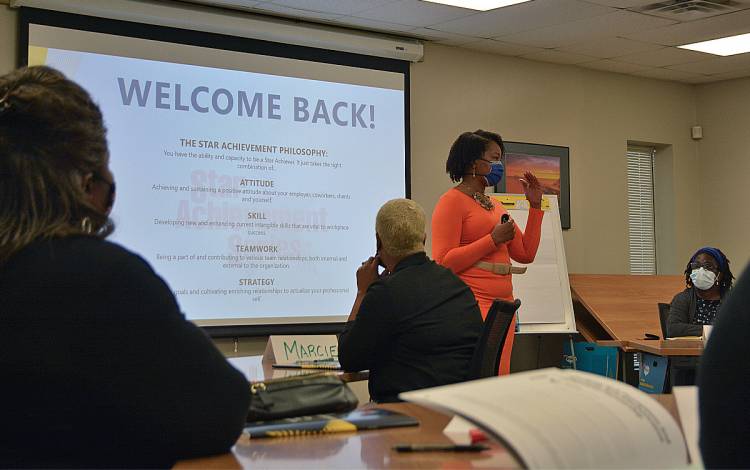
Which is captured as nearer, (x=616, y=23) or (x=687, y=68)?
(x=616, y=23)

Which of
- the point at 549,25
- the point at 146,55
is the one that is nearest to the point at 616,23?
the point at 549,25

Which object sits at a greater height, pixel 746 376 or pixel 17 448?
pixel 746 376

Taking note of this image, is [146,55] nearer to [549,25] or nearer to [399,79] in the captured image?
[399,79]

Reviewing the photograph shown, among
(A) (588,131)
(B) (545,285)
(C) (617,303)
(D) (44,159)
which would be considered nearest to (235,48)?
(B) (545,285)

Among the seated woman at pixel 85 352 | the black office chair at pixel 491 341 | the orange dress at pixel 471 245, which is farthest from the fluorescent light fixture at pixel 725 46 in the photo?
the seated woman at pixel 85 352

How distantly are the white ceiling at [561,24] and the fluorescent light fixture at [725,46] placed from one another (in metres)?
0.12

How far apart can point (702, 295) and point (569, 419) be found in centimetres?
487

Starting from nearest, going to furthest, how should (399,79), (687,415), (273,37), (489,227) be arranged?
(687,415) → (489,227) → (273,37) → (399,79)

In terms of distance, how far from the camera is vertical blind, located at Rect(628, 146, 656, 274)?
8.04m

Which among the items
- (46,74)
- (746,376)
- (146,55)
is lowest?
(746,376)

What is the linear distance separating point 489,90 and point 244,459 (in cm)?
604

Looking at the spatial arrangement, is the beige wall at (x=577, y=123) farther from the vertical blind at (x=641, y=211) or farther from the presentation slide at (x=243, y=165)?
the presentation slide at (x=243, y=165)

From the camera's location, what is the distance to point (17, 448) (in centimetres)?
119

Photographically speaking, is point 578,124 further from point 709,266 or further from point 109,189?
point 109,189
